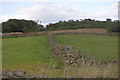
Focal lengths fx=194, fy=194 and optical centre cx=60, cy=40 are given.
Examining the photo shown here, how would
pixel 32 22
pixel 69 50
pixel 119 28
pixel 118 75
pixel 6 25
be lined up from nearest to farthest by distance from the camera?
pixel 118 75
pixel 69 50
pixel 119 28
pixel 6 25
pixel 32 22

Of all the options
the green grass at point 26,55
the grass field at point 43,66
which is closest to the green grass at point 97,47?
the grass field at point 43,66

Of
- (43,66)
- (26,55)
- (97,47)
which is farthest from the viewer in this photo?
(97,47)

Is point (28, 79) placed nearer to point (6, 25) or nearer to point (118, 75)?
point (118, 75)

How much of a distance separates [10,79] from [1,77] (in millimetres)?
366

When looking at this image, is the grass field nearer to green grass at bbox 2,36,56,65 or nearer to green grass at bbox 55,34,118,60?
green grass at bbox 2,36,56,65

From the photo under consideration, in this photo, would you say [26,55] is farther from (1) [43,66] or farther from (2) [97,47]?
(2) [97,47]

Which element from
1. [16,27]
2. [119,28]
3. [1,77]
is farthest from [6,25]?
[1,77]

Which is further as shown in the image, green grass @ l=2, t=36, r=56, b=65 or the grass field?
green grass @ l=2, t=36, r=56, b=65

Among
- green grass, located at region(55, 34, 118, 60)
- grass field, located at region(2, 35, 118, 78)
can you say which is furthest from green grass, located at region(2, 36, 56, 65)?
green grass, located at region(55, 34, 118, 60)

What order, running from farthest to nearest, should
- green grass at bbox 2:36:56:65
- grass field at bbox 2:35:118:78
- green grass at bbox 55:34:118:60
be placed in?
green grass at bbox 55:34:118:60 → green grass at bbox 2:36:56:65 → grass field at bbox 2:35:118:78

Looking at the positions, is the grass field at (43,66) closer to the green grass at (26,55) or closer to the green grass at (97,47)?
the green grass at (26,55)

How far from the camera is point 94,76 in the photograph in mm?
7160

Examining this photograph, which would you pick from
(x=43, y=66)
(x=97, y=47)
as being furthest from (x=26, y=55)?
(x=97, y=47)

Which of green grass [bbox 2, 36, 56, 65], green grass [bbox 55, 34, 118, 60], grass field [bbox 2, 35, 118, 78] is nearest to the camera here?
grass field [bbox 2, 35, 118, 78]
